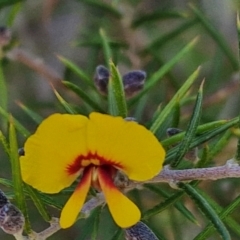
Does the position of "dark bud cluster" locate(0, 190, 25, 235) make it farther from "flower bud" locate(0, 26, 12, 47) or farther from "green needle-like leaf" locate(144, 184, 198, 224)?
"flower bud" locate(0, 26, 12, 47)

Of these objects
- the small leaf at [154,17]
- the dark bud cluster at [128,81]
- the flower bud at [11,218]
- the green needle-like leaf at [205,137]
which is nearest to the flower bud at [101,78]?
the dark bud cluster at [128,81]

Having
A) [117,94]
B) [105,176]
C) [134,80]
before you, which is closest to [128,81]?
[134,80]

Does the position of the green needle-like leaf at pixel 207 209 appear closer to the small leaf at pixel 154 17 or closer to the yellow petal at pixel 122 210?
the yellow petal at pixel 122 210

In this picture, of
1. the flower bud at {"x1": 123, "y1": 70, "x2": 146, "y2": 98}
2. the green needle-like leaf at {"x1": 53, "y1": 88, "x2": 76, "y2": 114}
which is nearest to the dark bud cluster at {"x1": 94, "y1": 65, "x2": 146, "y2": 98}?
the flower bud at {"x1": 123, "y1": 70, "x2": 146, "y2": 98}

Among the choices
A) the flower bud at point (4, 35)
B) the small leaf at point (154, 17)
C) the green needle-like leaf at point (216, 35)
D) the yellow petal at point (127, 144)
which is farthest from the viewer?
the small leaf at point (154, 17)

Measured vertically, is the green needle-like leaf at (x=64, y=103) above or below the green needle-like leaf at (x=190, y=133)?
above

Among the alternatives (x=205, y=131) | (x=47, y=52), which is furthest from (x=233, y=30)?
(x=205, y=131)
